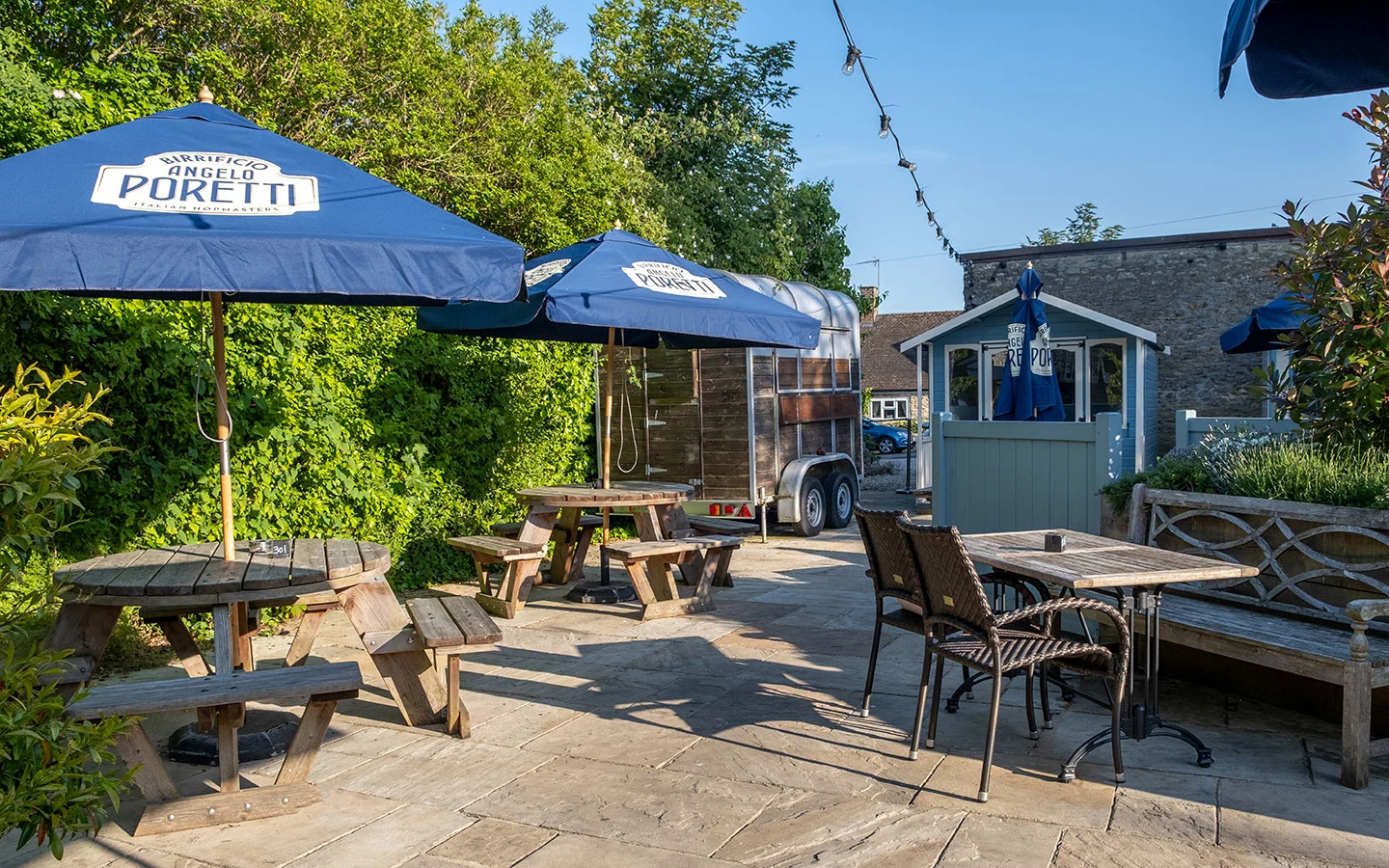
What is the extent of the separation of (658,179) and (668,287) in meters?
13.0

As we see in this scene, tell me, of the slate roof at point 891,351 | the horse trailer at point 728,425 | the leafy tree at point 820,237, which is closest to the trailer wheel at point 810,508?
the horse trailer at point 728,425

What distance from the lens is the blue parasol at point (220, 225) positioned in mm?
3488

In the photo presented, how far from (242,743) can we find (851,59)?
712 centimetres

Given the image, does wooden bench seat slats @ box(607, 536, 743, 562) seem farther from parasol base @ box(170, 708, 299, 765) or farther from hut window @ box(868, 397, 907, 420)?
hut window @ box(868, 397, 907, 420)

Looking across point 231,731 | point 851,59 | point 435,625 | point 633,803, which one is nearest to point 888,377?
point 851,59

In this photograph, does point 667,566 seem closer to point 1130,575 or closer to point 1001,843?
point 1130,575

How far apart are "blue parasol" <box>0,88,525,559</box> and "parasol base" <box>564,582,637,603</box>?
354cm

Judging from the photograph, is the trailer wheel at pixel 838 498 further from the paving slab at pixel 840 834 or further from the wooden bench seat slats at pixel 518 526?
the paving slab at pixel 840 834

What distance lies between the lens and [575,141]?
13.8 m

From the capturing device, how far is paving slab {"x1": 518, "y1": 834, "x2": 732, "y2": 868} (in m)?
3.39

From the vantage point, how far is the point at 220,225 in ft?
12.2

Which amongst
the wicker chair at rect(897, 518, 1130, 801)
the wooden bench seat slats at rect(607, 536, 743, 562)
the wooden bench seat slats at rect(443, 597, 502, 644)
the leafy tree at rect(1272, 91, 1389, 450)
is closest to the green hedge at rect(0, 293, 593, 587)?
the wooden bench seat slats at rect(443, 597, 502, 644)

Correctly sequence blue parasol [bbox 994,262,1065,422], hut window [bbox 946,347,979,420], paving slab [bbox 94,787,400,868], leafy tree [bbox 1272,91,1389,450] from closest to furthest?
paving slab [bbox 94,787,400,868]
leafy tree [bbox 1272,91,1389,450]
blue parasol [bbox 994,262,1065,422]
hut window [bbox 946,347,979,420]

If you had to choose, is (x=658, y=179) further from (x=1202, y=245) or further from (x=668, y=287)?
(x=668, y=287)
